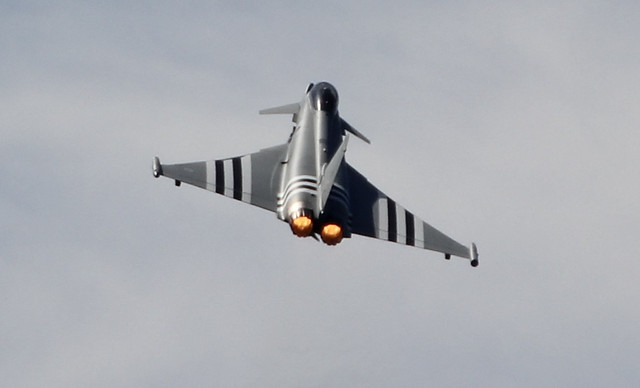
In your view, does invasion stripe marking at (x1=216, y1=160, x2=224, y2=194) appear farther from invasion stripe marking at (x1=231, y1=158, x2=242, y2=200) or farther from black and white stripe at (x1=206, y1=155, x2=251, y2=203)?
invasion stripe marking at (x1=231, y1=158, x2=242, y2=200)

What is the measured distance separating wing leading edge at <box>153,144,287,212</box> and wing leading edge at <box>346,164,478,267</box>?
519 cm

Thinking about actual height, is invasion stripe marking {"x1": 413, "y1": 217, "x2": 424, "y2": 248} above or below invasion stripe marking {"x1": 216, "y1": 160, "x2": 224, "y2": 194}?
below

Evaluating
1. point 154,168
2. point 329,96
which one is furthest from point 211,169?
point 329,96

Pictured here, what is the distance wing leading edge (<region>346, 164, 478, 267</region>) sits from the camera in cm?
10306

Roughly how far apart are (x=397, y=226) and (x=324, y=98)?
34.6 ft

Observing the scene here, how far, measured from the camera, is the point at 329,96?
109 meters

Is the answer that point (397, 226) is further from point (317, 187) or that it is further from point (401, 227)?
point (317, 187)

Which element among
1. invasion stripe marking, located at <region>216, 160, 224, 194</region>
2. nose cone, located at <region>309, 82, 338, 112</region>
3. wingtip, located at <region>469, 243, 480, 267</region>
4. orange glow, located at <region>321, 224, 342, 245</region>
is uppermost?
nose cone, located at <region>309, 82, 338, 112</region>

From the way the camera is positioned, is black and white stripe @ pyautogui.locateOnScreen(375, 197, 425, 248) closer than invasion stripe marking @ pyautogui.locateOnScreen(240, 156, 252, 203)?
No

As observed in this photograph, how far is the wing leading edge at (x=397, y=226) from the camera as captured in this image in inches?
4058

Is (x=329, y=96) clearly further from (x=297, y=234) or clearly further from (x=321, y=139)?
(x=297, y=234)

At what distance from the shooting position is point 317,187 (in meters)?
99.4

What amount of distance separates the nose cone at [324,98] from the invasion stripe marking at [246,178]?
714 cm

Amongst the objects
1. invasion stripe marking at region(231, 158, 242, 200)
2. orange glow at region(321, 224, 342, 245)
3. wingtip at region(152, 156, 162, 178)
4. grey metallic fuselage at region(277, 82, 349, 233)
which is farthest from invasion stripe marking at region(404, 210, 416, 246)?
wingtip at region(152, 156, 162, 178)
